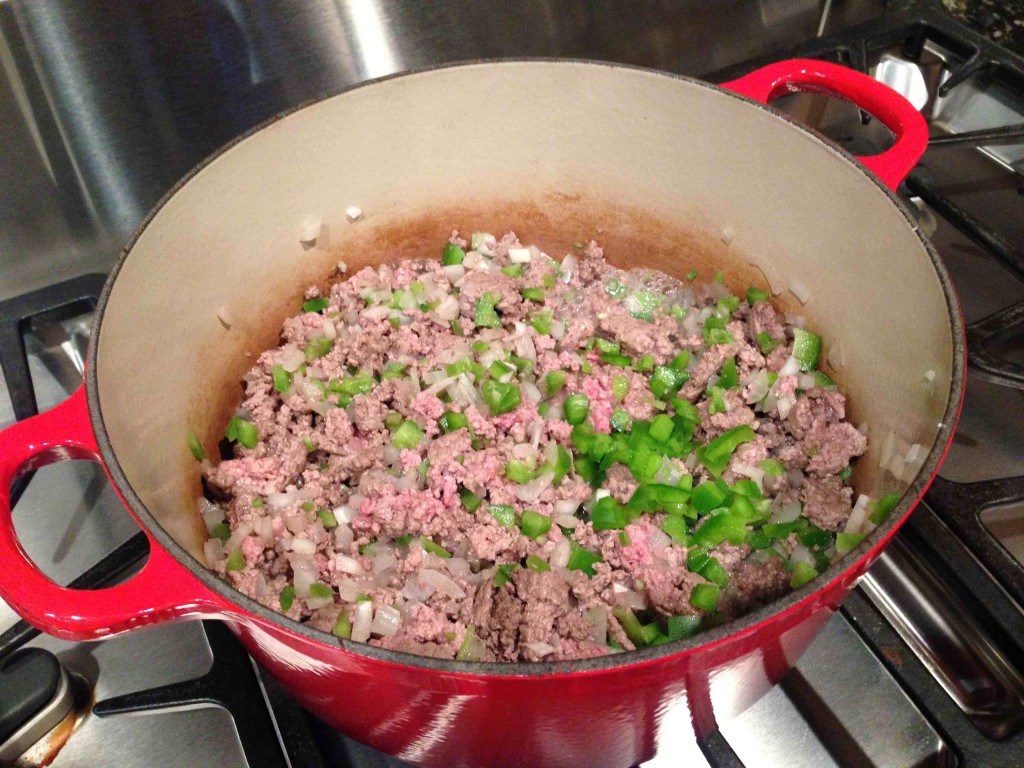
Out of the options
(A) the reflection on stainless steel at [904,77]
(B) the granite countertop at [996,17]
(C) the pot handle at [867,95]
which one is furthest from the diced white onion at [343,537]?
(B) the granite countertop at [996,17]

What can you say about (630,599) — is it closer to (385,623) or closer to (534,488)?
(534,488)

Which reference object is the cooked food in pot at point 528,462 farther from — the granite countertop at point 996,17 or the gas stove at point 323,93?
the granite countertop at point 996,17

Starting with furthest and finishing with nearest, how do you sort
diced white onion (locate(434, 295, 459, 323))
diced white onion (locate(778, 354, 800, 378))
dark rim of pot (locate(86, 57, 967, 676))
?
1. diced white onion (locate(434, 295, 459, 323))
2. diced white onion (locate(778, 354, 800, 378))
3. dark rim of pot (locate(86, 57, 967, 676))

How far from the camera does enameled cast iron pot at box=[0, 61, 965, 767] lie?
766mm

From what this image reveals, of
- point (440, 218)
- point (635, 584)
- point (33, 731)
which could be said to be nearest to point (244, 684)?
point (33, 731)

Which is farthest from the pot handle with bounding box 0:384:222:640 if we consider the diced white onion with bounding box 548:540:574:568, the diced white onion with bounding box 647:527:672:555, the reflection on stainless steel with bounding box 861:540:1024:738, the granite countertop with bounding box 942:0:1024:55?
the granite countertop with bounding box 942:0:1024:55

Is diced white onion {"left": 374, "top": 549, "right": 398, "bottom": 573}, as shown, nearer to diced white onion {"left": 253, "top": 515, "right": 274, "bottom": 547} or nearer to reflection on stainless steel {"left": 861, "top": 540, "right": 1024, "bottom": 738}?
diced white onion {"left": 253, "top": 515, "right": 274, "bottom": 547}

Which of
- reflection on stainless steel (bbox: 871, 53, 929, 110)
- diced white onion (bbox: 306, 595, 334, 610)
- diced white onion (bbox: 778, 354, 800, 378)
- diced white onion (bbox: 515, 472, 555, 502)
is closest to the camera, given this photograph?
diced white onion (bbox: 306, 595, 334, 610)

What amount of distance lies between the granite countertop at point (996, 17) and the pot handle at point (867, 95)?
0.92 metres

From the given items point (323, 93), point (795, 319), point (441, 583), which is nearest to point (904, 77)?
point (795, 319)

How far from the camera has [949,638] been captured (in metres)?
1.14

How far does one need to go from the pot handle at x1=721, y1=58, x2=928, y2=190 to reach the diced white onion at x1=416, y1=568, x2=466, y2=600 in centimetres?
84

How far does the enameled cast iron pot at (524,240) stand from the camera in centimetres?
77

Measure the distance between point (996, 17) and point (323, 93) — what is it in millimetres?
1643
